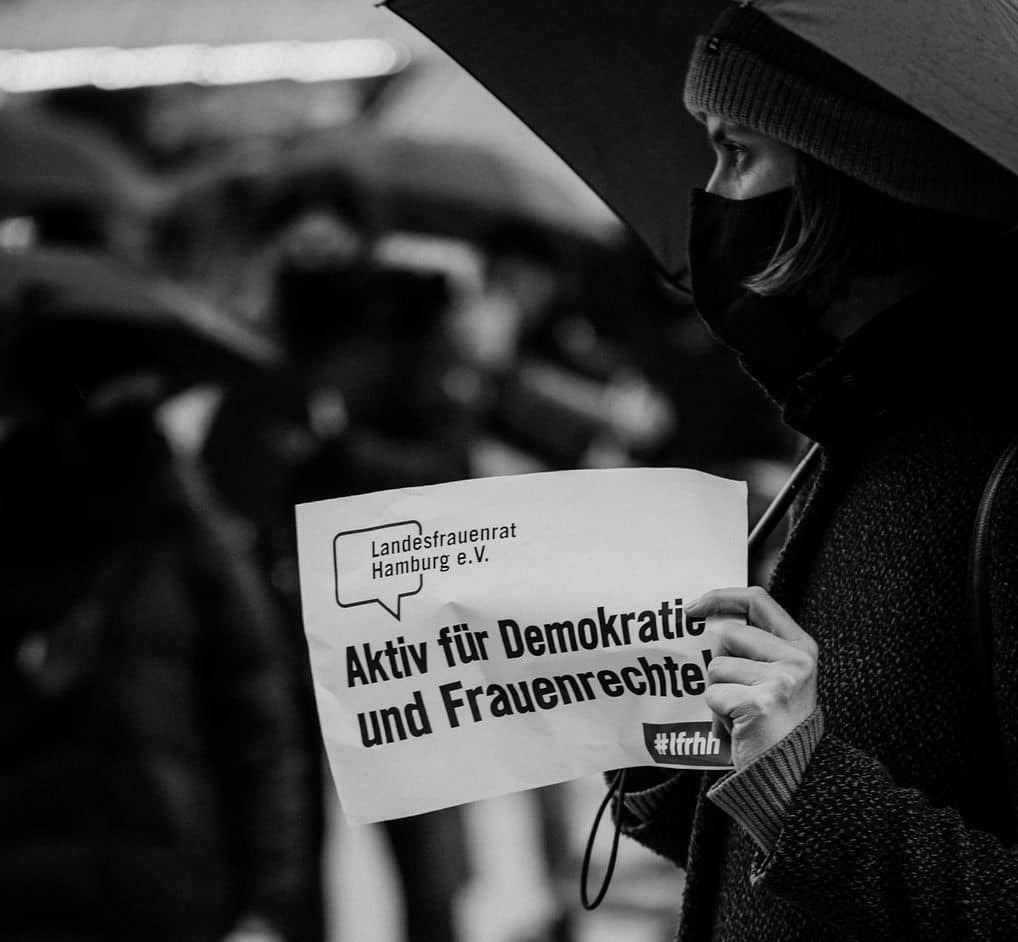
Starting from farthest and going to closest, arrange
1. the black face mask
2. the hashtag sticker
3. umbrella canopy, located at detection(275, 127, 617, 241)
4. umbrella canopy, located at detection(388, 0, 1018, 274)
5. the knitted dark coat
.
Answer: umbrella canopy, located at detection(275, 127, 617, 241) → umbrella canopy, located at detection(388, 0, 1018, 274) → the black face mask → the hashtag sticker → the knitted dark coat

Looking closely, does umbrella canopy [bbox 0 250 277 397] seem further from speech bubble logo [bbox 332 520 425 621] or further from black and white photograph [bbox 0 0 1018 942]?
speech bubble logo [bbox 332 520 425 621]

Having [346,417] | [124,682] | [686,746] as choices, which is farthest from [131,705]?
[686,746]

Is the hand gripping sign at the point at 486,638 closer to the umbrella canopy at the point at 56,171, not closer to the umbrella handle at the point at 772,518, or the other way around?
the umbrella handle at the point at 772,518

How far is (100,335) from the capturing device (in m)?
4.40

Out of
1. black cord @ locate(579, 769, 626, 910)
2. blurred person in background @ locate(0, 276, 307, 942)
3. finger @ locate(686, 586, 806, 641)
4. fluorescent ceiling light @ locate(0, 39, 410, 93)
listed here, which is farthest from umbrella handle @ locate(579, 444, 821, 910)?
fluorescent ceiling light @ locate(0, 39, 410, 93)

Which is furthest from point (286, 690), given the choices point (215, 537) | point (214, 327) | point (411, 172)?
point (411, 172)

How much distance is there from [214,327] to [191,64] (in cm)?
968

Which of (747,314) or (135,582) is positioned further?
(135,582)

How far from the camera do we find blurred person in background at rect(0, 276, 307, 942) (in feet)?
12.7

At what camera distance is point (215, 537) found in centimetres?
422

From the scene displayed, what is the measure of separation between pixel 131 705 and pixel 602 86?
216 cm

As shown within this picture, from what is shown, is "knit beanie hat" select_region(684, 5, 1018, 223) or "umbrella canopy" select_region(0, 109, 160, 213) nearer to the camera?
"knit beanie hat" select_region(684, 5, 1018, 223)

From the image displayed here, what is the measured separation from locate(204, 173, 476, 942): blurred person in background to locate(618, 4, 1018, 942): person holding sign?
3.23 meters

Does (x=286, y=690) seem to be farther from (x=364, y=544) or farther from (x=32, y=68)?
(x=32, y=68)
